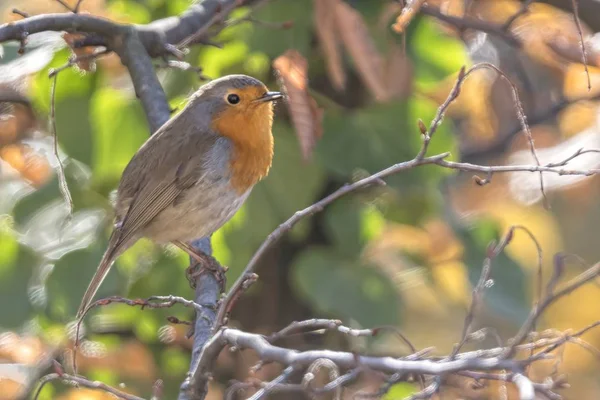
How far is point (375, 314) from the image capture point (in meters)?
3.62

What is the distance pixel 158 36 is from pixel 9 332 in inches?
54.9

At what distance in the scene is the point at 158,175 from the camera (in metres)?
3.65

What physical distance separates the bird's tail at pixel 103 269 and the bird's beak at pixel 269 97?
2.30 ft

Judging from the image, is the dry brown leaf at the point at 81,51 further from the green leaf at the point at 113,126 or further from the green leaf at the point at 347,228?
the green leaf at the point at 347,228

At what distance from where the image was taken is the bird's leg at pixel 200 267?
317cm

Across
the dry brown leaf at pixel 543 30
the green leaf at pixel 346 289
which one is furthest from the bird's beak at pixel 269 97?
the dry brown leaf at pixel 543 30

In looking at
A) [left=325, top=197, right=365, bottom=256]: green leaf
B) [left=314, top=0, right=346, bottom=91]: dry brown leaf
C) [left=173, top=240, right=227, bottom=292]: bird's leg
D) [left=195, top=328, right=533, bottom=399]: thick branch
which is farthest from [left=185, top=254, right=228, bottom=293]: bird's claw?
[left=195, top=328, right=533, bottom=399]: thick branch

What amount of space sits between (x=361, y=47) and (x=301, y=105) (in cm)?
32

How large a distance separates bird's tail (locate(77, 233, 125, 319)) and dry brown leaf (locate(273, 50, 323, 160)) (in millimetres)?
777

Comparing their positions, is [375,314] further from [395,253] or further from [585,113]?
[585,113]

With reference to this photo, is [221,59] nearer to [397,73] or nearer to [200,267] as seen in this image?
[397,73]

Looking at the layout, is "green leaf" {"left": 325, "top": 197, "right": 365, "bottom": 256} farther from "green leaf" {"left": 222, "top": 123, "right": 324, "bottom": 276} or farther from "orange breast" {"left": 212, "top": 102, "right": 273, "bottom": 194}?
"orange breast" {"left": 212, "top": 102, "right": 273, "bottom": 194}

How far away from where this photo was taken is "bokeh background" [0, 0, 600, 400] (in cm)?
363

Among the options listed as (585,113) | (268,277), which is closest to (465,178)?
(585,113)
